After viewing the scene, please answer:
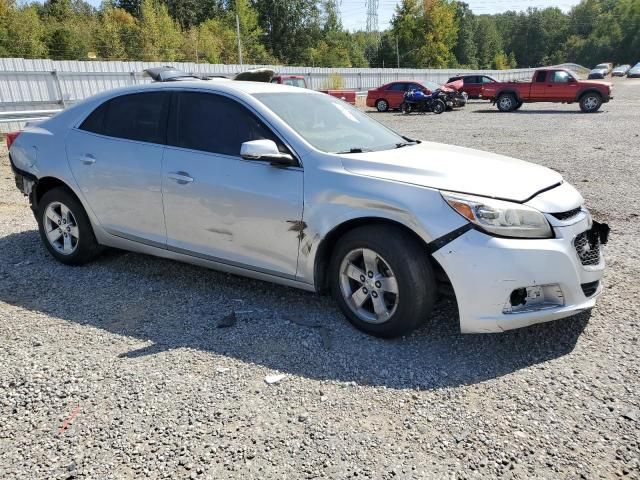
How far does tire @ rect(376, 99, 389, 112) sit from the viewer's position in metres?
25.2

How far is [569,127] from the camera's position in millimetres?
16766

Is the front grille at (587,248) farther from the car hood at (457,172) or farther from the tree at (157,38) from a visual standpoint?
the tree at (157,38)

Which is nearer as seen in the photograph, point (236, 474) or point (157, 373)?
point (236, 474)

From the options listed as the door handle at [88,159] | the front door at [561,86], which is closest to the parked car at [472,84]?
the front door at [561,86]

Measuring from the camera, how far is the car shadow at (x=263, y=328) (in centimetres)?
318

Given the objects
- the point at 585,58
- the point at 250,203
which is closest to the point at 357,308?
the point at 250,203

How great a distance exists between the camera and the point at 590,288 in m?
3.33

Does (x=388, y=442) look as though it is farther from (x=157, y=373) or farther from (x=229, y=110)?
(x=229, y=110)

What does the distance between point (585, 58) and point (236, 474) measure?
11942 centimetres

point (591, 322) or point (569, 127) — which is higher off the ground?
point (591, 322)

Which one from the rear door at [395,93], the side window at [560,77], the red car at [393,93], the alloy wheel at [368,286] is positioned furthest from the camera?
the rear door at [395,93]

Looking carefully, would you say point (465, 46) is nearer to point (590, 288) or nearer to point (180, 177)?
point (180, 177)

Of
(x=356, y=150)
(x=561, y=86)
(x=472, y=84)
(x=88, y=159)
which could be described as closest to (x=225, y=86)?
(x=356, y=150)

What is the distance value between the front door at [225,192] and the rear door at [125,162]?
0.43 feet
